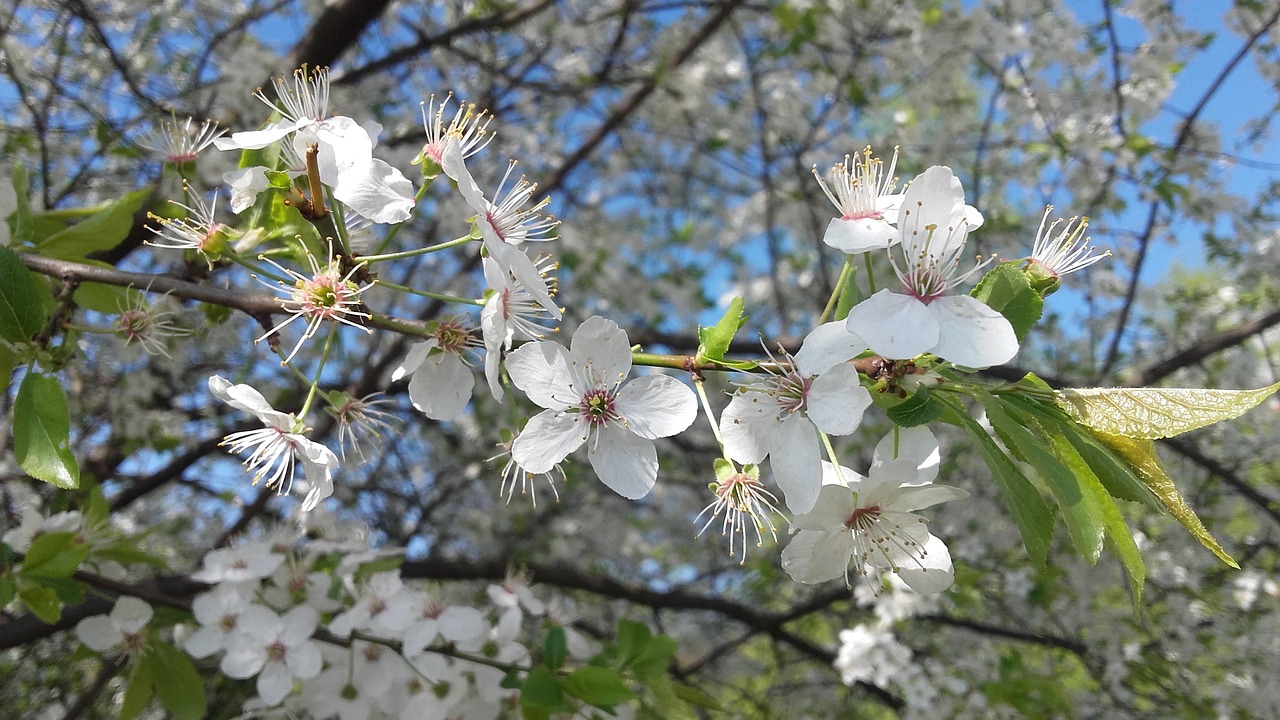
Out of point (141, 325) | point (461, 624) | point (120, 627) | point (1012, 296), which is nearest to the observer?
point (1012, 296)

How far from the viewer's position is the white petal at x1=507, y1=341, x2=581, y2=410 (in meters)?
1.05

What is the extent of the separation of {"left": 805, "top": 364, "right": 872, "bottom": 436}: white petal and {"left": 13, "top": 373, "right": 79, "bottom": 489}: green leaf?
1022 mm

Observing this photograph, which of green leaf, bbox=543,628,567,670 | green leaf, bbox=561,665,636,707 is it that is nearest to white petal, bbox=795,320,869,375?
green leaf, bbox=561,665,636,707

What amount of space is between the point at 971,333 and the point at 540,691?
3.81 feet

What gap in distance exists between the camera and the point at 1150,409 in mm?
924

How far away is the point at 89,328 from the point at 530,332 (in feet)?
2.29

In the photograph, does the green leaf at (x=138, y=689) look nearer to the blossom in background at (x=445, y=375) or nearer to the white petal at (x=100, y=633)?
the white petal at (x=100, y=633)

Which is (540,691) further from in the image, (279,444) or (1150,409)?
(1150,409)

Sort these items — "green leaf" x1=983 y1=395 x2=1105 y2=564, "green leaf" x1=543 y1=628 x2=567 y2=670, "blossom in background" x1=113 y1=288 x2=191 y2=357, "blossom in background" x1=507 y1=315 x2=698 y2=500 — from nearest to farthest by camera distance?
"green leaf" x1=983 y1=395 x2=1105 y2=564 < "blossom in background" x1=507 y1=315 x2=698 y2=500 < "blossom in background" x1=113 y1=288 x2=191 y2=357 < "green leaf" x1=543 y1=628 x2=567 y2=670

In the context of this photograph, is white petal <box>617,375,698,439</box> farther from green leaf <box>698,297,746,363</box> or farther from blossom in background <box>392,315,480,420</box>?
blossom in background <box>392,315,480,420</box>

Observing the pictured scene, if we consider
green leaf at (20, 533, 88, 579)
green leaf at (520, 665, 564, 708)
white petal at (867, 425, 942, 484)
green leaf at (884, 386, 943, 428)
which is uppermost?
green leaf at (884, 386, 943, 428)

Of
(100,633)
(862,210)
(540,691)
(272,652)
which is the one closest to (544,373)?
(862,210)

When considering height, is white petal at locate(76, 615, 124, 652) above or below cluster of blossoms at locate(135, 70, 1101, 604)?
below

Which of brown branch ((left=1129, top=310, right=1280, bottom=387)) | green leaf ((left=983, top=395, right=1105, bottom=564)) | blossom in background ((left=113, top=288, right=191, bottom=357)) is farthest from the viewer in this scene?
brown branch ((left=1129, top=310, right=1280, bottom=387))
